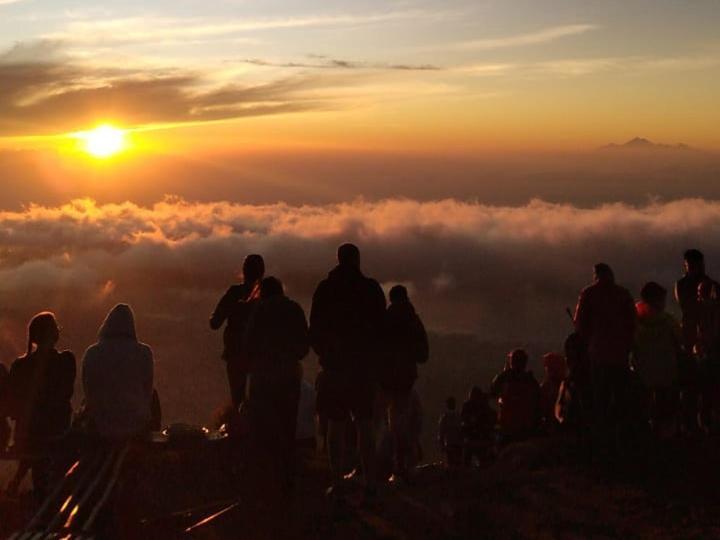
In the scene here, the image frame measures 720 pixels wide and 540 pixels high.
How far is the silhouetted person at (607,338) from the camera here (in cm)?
1252

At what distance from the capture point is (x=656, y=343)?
43.4 ft

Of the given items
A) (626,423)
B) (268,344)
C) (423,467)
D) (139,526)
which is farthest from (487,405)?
(139,526)

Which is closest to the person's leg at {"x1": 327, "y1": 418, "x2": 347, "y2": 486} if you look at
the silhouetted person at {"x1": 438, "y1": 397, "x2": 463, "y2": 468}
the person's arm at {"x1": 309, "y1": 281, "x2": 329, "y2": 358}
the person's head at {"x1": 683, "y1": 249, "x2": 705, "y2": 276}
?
the person's arm at {"x1": 309, "y1": 281, "x2": 329, "y2": 358}

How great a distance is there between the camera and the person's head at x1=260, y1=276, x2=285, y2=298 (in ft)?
36.2

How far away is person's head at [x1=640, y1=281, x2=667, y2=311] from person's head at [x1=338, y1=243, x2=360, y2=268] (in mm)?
3490

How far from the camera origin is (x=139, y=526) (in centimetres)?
998

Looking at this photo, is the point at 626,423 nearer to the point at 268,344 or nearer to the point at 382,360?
the point at 382,360

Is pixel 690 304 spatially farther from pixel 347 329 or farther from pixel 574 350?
pixel 347 329

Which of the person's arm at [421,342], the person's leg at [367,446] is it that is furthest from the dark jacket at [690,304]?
the person's leg at [367,446]

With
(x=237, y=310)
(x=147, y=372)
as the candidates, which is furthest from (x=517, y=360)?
(x=147, y=372)

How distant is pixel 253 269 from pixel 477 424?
4471mm

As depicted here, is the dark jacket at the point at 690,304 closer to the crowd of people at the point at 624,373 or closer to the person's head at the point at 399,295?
the crowd of people at the point at 624,373

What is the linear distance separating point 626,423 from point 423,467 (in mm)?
2793

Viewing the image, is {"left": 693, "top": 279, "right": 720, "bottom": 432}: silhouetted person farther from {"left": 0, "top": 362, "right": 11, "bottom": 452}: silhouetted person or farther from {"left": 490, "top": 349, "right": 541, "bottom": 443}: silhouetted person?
{"left": 0, "top": 362, "right": 11, "bottom": 452}: silhouetted person
